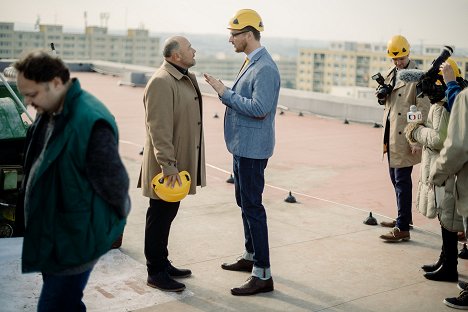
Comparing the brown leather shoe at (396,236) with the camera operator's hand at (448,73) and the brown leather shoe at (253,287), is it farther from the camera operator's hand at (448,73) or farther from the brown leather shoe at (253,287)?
the camera operator's hand at (448,73)

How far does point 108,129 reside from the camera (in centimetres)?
354

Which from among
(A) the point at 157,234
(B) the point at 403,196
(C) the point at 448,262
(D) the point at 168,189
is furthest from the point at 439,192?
(A) the point at 157,234

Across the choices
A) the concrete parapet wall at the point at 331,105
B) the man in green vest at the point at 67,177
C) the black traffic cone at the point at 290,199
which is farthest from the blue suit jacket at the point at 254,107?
the concrete parapet wall at the point at 331,105

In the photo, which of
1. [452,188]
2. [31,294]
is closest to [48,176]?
[31,294]

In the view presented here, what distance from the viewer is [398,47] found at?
7223mm

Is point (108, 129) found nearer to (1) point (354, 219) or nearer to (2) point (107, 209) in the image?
(2) point (107, 209)

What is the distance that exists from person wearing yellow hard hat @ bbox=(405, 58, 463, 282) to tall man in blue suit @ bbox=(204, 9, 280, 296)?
1253 millimetres

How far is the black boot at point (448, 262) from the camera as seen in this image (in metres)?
5.94

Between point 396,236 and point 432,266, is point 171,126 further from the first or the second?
point 396,236

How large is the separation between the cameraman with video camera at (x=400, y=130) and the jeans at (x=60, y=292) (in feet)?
13.3

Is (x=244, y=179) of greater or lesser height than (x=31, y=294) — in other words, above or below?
above

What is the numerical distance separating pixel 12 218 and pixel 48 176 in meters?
3.40

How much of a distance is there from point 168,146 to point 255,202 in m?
0.80

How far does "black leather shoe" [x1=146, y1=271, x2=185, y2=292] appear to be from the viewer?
565 centimetres
